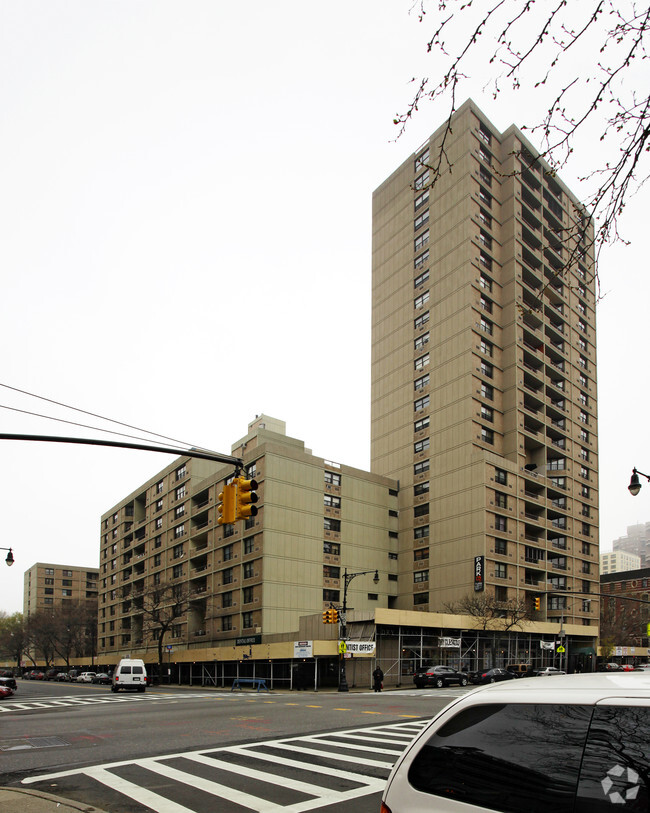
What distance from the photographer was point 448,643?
52.5 m

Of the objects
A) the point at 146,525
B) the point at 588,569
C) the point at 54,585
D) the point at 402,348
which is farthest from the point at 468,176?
the point at 54,585

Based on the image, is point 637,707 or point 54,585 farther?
point 54,585

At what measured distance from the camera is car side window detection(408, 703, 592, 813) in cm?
304

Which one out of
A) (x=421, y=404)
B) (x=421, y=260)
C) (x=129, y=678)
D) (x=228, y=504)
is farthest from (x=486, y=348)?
(x=228, y=504)

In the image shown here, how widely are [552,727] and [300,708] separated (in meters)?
21.7

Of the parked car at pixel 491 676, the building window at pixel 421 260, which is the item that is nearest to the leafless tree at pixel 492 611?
the parked car at pixel 491 676

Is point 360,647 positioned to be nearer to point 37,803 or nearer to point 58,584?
point 37,803

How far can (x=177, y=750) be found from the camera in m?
13.1

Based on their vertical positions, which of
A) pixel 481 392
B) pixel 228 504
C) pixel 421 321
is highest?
pixel 421 321

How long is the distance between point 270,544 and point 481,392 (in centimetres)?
2551

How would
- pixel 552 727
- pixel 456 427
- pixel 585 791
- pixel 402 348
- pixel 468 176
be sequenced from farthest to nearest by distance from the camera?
pixel 402 348 → pixel 468 176 → pixel 456 427 → pixel 552 727 → pixel 585 791

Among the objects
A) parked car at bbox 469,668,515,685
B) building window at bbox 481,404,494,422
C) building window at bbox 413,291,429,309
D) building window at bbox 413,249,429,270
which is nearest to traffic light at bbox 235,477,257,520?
parked car at bbox 469,668,515,685

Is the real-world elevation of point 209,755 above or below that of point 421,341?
below

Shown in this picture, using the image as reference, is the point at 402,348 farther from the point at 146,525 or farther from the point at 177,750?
the point at 177,750
